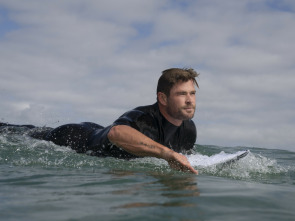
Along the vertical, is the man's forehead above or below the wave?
above

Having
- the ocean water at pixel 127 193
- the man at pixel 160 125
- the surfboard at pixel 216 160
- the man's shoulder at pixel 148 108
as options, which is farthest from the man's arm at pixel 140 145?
the surfboard at pixel 216 160

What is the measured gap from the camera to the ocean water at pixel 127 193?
292 cm

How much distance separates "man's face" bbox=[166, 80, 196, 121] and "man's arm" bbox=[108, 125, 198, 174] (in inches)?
37.7

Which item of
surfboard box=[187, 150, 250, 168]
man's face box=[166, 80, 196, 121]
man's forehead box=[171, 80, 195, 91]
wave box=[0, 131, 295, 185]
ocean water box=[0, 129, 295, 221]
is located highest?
man's forehead box=[171, 80, 195, 91]

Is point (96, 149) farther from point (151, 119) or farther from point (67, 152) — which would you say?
point (151, 119)

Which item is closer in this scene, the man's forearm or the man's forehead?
the man's forearm

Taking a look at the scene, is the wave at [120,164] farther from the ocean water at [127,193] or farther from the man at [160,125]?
the man at [160,125]

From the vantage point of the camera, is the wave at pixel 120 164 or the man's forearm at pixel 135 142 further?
the wave at pixel 120 164

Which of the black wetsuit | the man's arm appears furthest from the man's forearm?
the black wetsuit

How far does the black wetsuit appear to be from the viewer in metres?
6.72

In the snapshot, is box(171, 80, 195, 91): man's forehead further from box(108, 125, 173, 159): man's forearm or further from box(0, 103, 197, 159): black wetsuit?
box(108, 125, 173, 159): man's forearm

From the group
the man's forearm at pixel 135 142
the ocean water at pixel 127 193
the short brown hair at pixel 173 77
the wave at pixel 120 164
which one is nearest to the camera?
the ocean water at pixel 127 193

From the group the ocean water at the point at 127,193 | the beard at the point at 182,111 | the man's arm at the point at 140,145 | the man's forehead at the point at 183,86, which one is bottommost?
the ocean water at the point at 127,193

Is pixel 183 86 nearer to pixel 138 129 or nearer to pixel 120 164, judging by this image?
pixel 138 129
